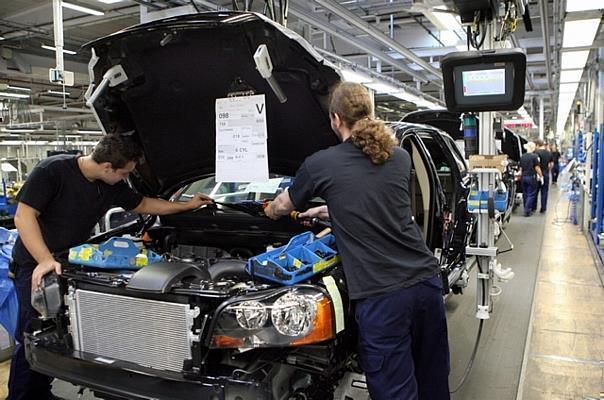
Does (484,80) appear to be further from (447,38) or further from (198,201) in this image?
(447,38)

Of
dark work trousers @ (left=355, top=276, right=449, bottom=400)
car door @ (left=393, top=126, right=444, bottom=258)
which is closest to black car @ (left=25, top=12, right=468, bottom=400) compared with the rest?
dark work trousers @ (left=355, top=276, right=449, bottom=400)

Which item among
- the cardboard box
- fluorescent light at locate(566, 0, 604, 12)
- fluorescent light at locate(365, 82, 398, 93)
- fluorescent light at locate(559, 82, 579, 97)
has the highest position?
fluorescent light at locate(559, 82, 579, 97)

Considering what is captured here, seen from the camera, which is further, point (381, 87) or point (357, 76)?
point (381, 87)

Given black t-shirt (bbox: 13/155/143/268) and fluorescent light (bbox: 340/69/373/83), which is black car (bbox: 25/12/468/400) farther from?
fluorescent light (bbox: 340/69/373/83)

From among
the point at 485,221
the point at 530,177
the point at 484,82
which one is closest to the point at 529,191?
the point at 530,177

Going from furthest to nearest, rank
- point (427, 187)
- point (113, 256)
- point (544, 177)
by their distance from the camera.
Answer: point (544, 177), point (427, 187), point (113, 256)

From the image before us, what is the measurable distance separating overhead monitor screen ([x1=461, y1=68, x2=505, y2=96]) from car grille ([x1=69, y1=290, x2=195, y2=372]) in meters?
2.31

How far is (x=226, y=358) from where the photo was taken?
2129mm

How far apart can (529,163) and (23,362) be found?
10.1 meters

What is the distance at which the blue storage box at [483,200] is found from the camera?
356cm

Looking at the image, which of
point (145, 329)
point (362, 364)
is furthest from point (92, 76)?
point (362, 364)

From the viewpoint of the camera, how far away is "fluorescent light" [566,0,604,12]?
4539 mm

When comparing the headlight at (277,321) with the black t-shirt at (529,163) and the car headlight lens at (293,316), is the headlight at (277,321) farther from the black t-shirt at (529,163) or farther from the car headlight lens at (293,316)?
the black t-shirt at (529,163)

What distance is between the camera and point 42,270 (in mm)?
2408
